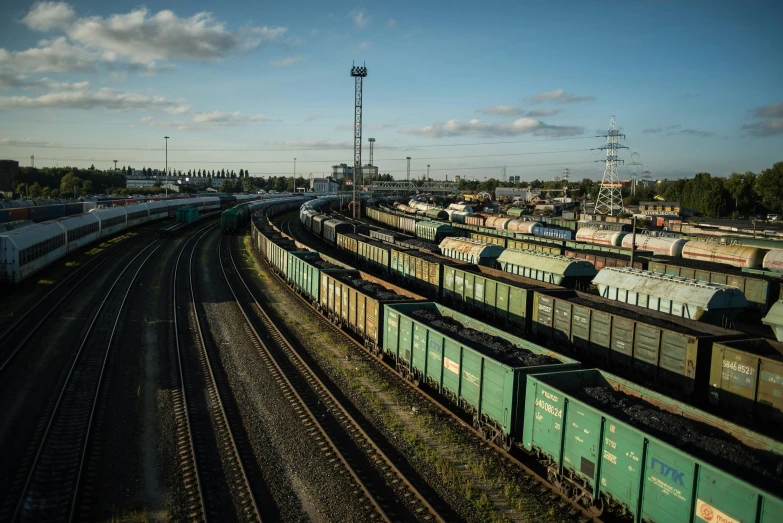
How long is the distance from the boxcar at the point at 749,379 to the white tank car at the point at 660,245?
30.2m

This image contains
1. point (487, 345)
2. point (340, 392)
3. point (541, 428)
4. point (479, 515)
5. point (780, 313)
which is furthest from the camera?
point (780, 313)

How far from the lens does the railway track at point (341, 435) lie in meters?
11.4

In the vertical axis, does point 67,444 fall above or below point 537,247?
below

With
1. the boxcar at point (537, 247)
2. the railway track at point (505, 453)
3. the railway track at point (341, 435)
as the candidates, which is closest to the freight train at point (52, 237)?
the railway track at point (341, 435)

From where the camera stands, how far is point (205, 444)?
14.0 meters

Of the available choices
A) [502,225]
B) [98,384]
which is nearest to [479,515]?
[98,384]

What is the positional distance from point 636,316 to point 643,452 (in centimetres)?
1059

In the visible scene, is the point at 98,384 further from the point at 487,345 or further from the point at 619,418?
the point at 619,418

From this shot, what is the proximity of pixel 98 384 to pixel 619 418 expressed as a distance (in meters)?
16.3

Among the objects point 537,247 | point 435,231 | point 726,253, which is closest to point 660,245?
point 726,253

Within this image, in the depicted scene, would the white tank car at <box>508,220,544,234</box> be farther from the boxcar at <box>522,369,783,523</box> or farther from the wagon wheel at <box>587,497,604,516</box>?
the wagon wheel at <box>587,497,604,516</box>

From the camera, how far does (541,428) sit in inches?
468

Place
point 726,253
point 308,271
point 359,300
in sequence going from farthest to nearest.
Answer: point 726,253
point 308,271
point 359,300

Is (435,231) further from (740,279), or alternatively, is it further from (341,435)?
(341,435)
